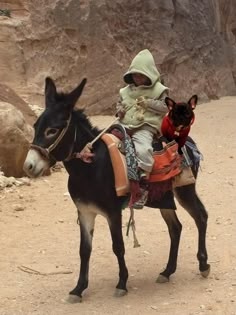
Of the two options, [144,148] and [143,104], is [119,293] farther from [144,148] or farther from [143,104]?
[143,104]

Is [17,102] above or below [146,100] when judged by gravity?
below

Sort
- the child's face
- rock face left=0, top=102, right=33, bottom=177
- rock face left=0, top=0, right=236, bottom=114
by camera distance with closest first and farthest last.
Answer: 1. the child's face
2. rock face left=0, top=102, right=33, bottom=177
3. rock face left=0, top=0, right=236, bottom=114

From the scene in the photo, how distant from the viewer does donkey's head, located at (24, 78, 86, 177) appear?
15.1ft

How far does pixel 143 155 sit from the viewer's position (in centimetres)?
496

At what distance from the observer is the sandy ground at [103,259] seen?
16.0ft

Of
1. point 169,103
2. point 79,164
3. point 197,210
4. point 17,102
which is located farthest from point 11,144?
point 169,103

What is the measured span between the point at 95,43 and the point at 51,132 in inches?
427

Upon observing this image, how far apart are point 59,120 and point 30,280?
1695 millimetres

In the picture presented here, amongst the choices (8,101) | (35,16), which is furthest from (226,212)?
(35,16)

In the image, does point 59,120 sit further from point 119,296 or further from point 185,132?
point 119,296

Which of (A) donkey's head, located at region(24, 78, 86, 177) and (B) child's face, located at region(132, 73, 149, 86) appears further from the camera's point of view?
(B) child's face, located at region(132, 73, 149, 86)

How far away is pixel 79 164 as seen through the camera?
4.88m

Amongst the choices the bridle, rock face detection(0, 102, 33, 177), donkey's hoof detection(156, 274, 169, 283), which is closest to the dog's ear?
the bridle

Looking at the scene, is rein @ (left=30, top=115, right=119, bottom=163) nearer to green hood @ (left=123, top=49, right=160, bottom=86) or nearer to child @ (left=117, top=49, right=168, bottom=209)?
child @ (left=117, top=49, right=168, bottom=209)
